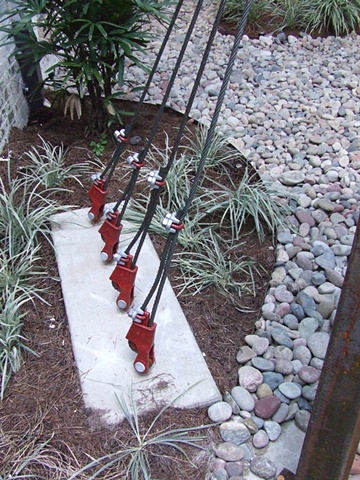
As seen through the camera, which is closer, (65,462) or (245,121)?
(65,462)

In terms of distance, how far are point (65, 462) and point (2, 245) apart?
3.52 ft

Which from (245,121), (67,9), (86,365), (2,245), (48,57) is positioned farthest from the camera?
(48,57)

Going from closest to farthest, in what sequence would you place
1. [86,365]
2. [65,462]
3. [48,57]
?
1. [65,462]
2. [86,365]
3. [48,57]

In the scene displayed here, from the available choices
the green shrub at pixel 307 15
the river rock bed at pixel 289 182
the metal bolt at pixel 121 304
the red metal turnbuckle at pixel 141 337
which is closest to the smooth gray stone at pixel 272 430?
the river rock bed at pixel 289 182

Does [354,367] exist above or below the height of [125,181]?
above

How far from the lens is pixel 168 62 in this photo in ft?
13.9

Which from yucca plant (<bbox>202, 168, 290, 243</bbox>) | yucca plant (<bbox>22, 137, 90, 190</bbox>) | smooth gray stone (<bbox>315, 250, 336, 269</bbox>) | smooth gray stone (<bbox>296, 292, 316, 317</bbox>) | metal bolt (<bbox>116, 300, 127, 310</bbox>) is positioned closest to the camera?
metal bolt (<bbox>116, 300, 127, 310</bbox>)

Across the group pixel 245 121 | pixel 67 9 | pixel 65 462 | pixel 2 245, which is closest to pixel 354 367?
pixel 65 462

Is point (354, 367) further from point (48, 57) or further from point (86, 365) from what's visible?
point (48, 57)

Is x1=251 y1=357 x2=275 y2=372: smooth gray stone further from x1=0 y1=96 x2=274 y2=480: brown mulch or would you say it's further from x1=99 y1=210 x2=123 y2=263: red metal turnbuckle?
x1=99 y1=210 x2=123 y2=263: red metal turnbuckle

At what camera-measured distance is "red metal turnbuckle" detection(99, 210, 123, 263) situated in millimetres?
2238

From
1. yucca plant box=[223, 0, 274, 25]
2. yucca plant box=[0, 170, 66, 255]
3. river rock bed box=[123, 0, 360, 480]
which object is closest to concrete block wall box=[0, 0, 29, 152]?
yucca plant box=[0, 170, 66, 255]

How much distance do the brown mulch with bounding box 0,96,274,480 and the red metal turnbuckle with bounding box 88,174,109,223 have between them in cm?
18

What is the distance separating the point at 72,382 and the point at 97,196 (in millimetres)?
909
